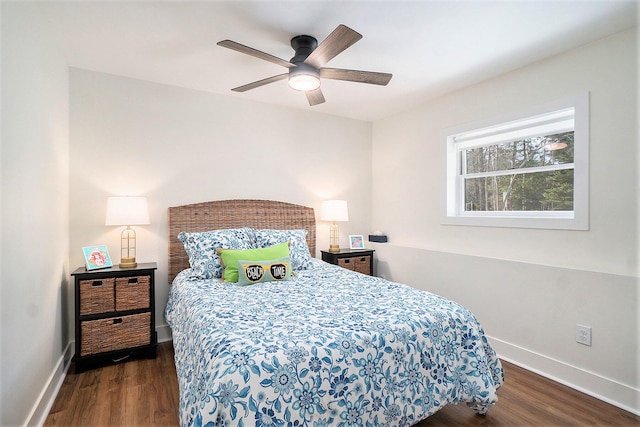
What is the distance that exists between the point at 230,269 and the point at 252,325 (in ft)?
3.59

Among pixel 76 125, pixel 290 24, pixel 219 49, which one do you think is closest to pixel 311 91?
pixel 290 24

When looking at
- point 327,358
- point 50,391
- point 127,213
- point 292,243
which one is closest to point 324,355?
point 327,358

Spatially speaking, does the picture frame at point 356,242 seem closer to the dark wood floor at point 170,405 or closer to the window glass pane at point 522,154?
the window glass pane at point 522,154

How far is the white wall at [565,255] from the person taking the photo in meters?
2.17

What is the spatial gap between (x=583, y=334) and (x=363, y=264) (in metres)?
2.09

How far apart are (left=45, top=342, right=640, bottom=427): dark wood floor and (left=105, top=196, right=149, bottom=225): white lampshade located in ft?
3.83

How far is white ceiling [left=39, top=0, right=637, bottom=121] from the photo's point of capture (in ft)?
6.45

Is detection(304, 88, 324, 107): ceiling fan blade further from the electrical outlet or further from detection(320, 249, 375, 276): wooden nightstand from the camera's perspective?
the electrical outlet

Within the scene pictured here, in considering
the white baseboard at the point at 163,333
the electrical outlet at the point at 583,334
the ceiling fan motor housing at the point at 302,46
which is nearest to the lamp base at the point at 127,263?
the white baseboard at the point at 163,333

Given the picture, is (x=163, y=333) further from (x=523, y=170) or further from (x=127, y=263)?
(x=523, y=170)

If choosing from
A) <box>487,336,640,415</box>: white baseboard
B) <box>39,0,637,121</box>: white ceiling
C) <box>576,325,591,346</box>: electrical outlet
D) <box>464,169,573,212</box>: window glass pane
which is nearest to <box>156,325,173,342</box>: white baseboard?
<box>39,0,637,121</box>: white ceiling

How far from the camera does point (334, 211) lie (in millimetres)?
3793

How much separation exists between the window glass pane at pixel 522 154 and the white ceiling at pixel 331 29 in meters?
0.67

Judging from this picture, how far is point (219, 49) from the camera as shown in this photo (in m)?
2.45
